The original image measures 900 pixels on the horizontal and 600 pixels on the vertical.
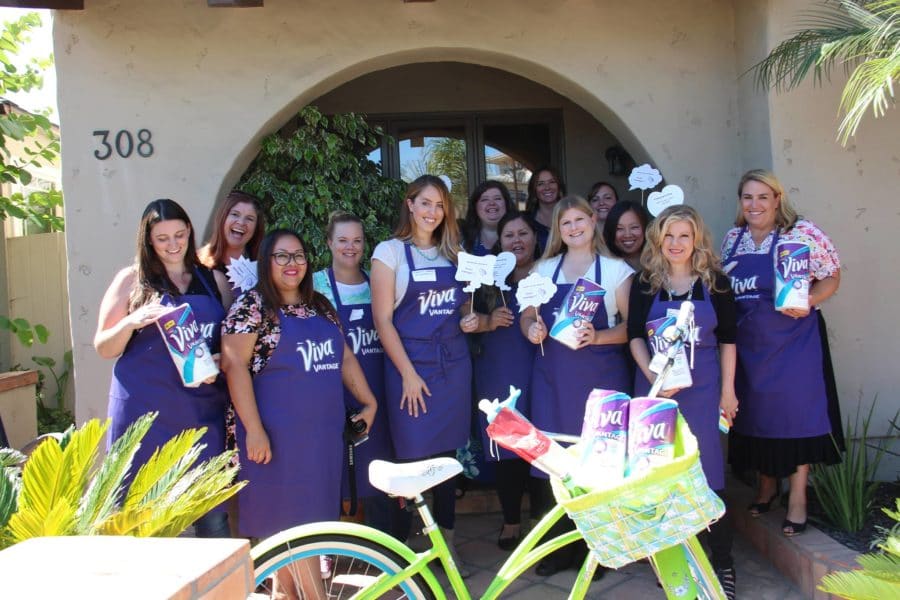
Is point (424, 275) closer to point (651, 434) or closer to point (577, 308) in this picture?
point (577, 308)

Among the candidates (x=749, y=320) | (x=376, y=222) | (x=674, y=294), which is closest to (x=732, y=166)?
(x=749, y=320)

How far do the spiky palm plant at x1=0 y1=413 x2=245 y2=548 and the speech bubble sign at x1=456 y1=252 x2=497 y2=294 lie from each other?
1.48 metres

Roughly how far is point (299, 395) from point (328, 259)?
7.72 feet

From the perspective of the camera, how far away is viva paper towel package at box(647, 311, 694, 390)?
319 cm

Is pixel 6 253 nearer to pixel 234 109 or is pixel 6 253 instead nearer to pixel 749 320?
pixel 234 109

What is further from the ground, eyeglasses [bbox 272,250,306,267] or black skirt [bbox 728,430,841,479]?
eyeglasses [bbox 272,250,306,267]

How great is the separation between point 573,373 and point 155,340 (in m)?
1.88

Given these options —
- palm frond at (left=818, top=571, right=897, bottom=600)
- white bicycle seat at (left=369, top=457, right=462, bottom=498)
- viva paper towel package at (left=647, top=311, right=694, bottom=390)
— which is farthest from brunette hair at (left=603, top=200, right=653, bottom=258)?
palm frond at (left=818, top=571, right=897, bottom=600)

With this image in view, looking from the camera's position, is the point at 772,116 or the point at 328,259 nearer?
the point at 772,116

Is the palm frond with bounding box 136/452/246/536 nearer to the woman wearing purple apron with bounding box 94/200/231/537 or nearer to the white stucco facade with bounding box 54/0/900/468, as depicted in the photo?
the woman wearing purple apron with bounding box 94/200/231/537

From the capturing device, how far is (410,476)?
2.50 m

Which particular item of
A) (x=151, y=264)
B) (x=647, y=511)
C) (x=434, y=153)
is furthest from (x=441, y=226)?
(x=434, y=153)

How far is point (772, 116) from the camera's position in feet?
15.1

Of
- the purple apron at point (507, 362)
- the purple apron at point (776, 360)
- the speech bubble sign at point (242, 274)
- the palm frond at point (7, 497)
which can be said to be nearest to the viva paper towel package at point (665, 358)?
the purple apron at point (776, 360)
